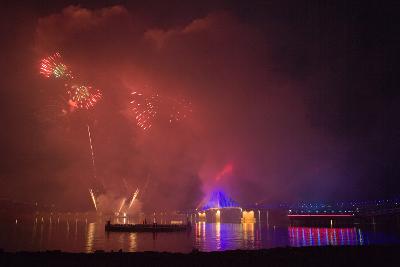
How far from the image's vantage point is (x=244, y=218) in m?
200

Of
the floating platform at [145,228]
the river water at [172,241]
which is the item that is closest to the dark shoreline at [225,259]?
the river water at [172,241]

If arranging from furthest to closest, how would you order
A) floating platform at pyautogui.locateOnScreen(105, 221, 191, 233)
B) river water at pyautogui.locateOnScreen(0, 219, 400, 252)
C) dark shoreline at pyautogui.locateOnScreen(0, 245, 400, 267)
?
floating platform at pyautogui.locateOnScreen(105, 221, 191, 233) → river water at pyautogui.locateOnScreen(0, 219, 400, 252) → dark shoreline at pyautogui.locateOnScreen(0, 245, 400, 267)

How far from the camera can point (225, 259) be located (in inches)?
1227

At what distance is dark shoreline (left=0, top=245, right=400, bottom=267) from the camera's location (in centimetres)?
2912

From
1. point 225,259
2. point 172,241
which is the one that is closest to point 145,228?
point 172,241

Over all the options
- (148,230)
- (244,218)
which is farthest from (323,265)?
(244,218)

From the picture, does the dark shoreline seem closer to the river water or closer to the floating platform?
the river water

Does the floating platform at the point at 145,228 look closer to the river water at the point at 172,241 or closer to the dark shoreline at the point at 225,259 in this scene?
the river water at the point at 172,241

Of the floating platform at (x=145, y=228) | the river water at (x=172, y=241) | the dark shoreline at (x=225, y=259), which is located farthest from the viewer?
the floating platform at (x=145, y=228)

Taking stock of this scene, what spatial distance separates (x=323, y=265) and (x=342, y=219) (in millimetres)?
155786

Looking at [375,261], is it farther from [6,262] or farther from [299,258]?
[6,262]

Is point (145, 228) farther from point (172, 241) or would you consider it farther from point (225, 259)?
point (225, 259)

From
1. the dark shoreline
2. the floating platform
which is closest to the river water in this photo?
the floating platform

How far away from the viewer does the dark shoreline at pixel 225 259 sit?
1147 inches
